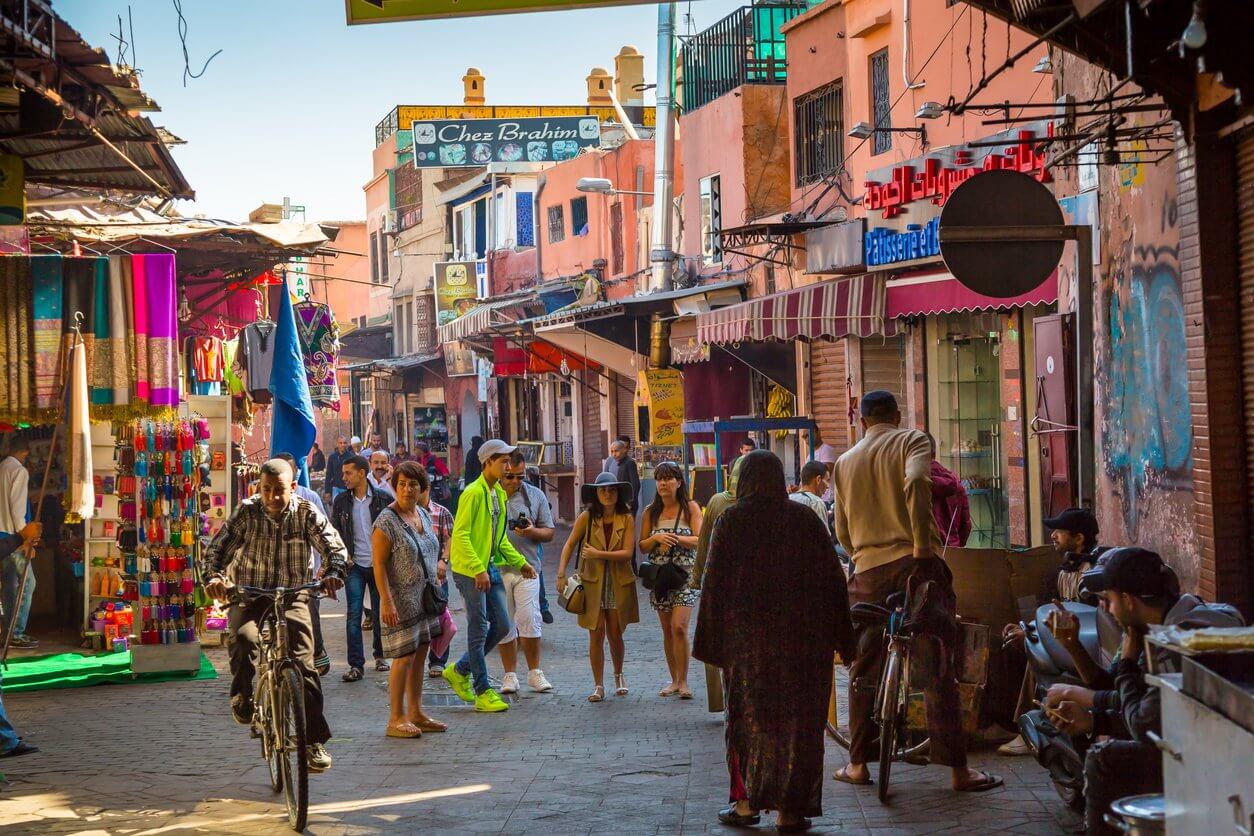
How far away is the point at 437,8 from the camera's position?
6910 mm

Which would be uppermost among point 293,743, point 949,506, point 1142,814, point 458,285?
point 458,285

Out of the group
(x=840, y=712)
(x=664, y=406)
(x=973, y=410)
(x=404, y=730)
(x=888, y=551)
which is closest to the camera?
(x=888, y=551)

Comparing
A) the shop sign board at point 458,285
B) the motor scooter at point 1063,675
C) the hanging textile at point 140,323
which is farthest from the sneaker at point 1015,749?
the shop sign board at point 458,285

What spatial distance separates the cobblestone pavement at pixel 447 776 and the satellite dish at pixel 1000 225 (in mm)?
2720

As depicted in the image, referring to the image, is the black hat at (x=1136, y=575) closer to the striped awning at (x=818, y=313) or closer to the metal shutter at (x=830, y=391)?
the striped awning at (x=818, y=313)

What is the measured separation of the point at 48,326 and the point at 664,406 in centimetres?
1584

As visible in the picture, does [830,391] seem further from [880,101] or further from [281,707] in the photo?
[281,707]

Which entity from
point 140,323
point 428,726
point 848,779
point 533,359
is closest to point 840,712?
point 848,779

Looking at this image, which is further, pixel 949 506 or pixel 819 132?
pixel 819 132

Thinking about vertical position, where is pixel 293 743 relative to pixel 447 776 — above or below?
above

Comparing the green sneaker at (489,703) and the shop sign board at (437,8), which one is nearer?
the shop sign board at (437,8)

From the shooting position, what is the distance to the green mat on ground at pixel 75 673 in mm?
12758

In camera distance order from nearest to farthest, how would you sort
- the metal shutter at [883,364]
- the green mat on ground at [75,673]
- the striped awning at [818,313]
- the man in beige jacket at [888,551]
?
1. the man in beige jacket at [888,551]
2. the green mat on ground at [75,673]
3. the striped awning at [818,313]
4. the metal shutter at [883,364]

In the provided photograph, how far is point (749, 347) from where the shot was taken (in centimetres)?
2339
